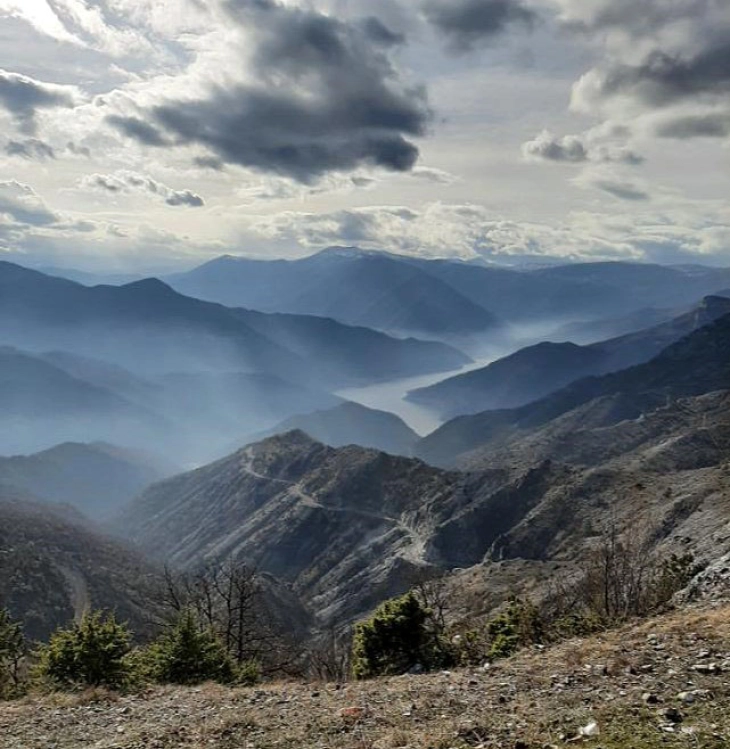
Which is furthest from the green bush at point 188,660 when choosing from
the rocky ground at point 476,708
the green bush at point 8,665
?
the green bush at point 8,665

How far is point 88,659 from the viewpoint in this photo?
87.8ft

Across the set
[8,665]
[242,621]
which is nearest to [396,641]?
[242,621]

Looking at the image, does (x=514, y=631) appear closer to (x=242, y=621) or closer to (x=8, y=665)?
(x=242, y=621)

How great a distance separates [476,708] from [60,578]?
109 meters

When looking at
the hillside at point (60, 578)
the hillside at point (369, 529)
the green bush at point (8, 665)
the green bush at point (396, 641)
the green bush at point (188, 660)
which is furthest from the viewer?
the hillside at point (369, 529)

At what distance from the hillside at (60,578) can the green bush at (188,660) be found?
54278mm

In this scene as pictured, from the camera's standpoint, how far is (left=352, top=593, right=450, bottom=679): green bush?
100ft

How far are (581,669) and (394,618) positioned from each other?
14363 millimetres

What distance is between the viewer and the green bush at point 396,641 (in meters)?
30.6

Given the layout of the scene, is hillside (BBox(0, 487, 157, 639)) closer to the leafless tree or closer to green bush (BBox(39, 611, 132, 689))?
the leafless tree

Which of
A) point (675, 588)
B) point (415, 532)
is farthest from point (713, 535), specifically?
point (415, 532)

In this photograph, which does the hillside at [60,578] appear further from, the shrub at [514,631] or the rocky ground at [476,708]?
the rocky ground at [476,708]

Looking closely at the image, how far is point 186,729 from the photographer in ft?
57.8

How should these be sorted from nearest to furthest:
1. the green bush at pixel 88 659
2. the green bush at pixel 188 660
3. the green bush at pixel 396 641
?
the green bush at pixel 88 659
the green bush at pixel 188 660
the green bush at pixel 396 641
